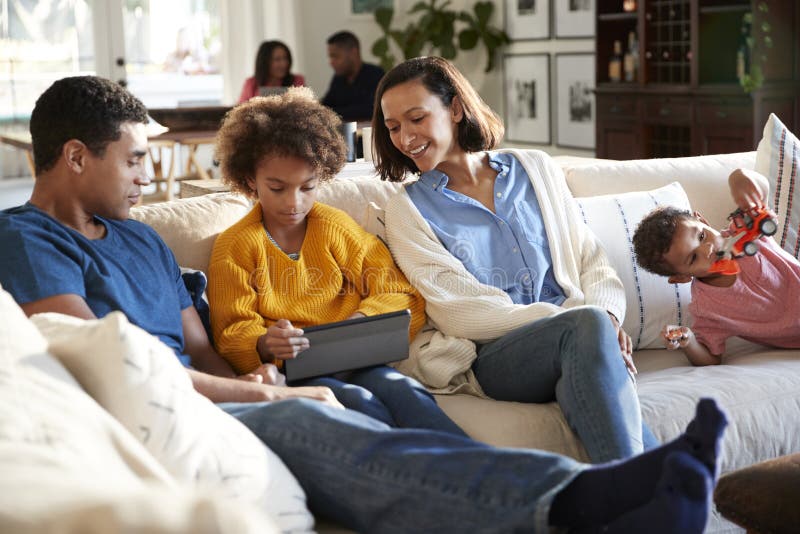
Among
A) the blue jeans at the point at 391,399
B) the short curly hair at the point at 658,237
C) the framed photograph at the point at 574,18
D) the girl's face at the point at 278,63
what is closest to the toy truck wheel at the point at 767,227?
the short curly hair at the point at 658,237

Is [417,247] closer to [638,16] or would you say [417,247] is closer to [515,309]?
[515,309]

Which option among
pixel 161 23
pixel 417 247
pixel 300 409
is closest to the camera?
pixel 300 409

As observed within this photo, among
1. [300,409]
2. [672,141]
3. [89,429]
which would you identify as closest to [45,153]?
[300,409]

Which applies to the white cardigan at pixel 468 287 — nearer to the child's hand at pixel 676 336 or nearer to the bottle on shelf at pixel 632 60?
the child's hand at pixel 676 336

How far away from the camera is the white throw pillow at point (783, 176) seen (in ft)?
8.61

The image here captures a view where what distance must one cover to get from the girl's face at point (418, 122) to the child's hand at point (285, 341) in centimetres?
62

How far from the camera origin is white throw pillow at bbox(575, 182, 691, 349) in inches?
98.1

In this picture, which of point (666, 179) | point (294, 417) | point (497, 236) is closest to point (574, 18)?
point (666, 179)

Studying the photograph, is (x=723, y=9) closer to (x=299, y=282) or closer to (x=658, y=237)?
(x=658, y=237)

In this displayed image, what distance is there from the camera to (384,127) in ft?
8.02

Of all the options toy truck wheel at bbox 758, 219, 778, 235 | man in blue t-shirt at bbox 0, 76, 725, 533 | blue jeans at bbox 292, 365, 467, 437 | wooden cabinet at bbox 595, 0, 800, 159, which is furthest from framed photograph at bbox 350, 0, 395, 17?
blue jeans at bbox 292, 365, 467, 437

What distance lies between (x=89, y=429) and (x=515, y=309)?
1192 mm

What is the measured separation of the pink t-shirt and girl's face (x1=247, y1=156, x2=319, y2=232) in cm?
97

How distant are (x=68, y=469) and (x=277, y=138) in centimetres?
132
